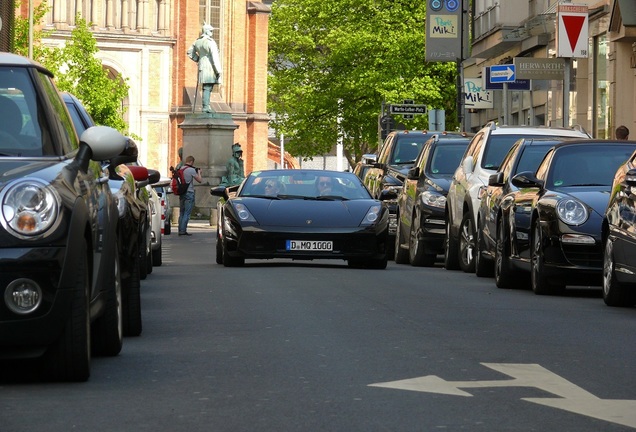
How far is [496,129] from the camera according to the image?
22.2 metres

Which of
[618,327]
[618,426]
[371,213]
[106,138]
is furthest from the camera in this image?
[371,213]

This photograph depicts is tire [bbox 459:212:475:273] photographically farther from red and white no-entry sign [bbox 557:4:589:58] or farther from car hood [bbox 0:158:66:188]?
car hood [bbox 0:158:66:188]

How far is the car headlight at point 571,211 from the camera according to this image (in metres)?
16.0

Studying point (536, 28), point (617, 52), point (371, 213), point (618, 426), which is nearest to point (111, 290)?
point (618, 426)

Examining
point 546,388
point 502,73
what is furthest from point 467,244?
point 546,388

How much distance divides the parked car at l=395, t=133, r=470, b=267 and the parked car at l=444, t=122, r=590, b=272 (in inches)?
28.6

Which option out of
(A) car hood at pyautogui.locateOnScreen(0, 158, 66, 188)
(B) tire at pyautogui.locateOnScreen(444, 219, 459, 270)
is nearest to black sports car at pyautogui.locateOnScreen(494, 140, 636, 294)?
(B) tire at pyautogui.locateOnScreen(444, 219, 459, 270)

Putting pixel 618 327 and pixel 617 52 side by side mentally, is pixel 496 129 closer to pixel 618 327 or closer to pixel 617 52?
pixel 618 327

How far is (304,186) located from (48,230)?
46.3ft

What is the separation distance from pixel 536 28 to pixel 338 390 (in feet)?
112

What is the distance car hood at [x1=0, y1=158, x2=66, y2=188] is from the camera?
799 centimetres

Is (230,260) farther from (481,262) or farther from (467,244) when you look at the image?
(481,262)

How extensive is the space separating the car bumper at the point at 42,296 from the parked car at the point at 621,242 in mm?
7063

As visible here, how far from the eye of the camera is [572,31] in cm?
2495
